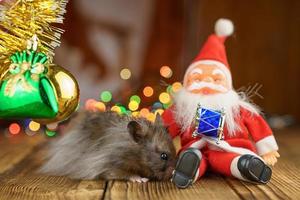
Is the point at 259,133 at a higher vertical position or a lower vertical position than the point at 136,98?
higher

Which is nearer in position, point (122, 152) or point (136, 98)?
point (122, 152)

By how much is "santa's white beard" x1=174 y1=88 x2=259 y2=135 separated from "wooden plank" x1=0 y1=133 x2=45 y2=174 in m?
0.58

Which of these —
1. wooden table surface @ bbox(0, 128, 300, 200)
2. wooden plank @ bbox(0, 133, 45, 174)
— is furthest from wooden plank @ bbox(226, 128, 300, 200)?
wooden plank @ bbox(0, 133, 45, 174)

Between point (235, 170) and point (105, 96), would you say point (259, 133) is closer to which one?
point (235, 170)

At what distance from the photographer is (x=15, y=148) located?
7.80 feet

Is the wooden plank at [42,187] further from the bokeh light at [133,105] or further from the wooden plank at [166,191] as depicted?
the bokeh light at [133,105]

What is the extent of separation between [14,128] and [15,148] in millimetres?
780

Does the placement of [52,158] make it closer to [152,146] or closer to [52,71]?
[152,146]

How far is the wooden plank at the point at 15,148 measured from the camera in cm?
193

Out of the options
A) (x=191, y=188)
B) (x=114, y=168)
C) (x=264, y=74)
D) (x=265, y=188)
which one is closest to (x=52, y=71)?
(x=114, y=168)

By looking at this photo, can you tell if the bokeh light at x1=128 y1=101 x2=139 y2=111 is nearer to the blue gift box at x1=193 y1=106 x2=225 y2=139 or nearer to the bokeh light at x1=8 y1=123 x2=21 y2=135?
the bokeh light at x1=8 y1=123 x2=21 y2=135

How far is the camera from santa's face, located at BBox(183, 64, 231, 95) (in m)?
1.63

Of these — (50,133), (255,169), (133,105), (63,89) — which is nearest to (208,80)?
(255,169)

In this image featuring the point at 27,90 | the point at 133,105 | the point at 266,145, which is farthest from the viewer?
the point at 133,105
